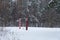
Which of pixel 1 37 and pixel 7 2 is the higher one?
pixel 7 2

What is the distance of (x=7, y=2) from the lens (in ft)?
51.1

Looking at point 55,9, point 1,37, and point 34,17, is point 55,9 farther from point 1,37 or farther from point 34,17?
point 1,37

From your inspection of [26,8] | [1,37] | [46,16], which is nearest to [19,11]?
[26,8]

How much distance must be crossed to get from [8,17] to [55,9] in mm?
3632

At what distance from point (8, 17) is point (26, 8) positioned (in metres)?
1.77

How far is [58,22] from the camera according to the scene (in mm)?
15773

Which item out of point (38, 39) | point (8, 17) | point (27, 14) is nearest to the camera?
point (38, 39)

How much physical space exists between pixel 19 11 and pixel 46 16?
6.82ft

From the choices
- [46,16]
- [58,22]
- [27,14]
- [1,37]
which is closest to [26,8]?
[27,14]

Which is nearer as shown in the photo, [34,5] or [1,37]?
[1,37]

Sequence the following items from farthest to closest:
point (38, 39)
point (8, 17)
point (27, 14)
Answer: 1. point (27, 14)
2. point (8, 17)
3. point (38, 39)

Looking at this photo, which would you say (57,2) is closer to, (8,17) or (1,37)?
(8,17)

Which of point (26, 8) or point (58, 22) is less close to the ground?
point (26, 8)

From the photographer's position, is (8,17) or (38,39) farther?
(8,17)
